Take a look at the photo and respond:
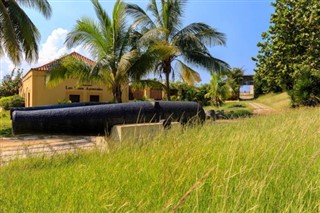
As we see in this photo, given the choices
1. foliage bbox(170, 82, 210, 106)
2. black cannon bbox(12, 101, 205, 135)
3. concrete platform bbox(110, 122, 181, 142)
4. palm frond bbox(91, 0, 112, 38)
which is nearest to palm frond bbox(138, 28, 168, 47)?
palm frond bbox(91, 0, 112, 38)

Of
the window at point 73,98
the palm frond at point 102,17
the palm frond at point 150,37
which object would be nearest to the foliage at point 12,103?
the window at point 73,98

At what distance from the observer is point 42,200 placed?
2059 millimetres

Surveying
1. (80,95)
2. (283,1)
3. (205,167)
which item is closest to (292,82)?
(283,1)

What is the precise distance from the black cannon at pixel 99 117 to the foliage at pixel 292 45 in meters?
13.7

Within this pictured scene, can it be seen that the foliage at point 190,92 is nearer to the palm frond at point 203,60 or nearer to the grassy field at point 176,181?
the palm frond at point 203,60

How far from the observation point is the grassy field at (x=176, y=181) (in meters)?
1.80

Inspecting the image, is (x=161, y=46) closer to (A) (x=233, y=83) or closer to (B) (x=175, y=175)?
→ (B) (x=175, y=175)

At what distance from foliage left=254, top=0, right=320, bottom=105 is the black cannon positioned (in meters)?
13.7

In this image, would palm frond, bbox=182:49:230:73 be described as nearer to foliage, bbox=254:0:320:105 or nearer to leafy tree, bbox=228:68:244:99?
foliage, bbox=254:0:320:105

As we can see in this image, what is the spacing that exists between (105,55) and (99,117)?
7.08m

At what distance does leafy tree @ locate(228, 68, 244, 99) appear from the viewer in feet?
122

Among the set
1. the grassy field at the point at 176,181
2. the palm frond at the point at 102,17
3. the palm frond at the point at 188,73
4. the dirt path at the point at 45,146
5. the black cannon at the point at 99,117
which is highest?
the palm frond at the point at 102,17

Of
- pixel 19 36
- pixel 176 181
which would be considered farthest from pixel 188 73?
pixel 176 181

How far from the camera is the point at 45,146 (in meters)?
5.04
